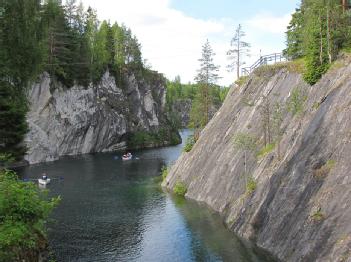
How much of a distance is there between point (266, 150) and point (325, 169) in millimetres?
12888

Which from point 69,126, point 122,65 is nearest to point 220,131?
point 69,126

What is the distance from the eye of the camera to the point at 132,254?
30531mm

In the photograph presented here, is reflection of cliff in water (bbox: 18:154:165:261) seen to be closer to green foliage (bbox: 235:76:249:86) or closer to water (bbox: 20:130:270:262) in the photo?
water (bbox: 20:130:270:262)

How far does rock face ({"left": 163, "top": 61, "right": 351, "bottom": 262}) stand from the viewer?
2525cm

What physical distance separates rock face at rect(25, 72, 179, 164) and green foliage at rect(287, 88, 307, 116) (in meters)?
43.6

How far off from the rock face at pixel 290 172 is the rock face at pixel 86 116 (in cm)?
3559

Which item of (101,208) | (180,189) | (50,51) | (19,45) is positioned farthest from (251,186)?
(50,51)

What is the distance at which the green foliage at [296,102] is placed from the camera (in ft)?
126

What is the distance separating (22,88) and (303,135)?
66.8ft

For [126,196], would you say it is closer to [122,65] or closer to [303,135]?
[303,135]

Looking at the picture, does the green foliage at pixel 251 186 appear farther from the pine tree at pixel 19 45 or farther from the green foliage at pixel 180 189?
the pine tree at pixel 19 45

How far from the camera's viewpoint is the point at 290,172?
102ft

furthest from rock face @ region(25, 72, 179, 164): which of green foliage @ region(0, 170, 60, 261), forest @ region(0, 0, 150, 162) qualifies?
green foliage @ region(0, 170, 60, 261)

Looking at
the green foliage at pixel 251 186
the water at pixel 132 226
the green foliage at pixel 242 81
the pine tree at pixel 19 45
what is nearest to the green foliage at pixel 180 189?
the water at pixel 132 226
